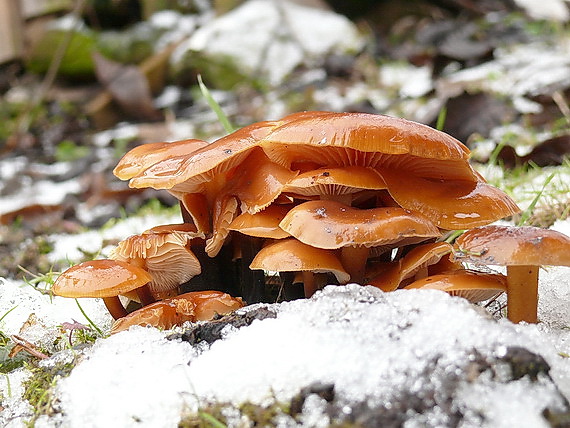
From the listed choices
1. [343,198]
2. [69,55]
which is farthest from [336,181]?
[69,55]

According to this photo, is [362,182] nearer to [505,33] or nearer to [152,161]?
[152,161]

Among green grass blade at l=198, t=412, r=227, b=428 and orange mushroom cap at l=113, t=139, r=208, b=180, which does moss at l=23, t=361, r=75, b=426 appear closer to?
green grass blade at l=198, t=412, r=227, b=428

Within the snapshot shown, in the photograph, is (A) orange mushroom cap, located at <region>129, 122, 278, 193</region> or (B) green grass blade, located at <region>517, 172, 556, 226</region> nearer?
(A) orange mushroom cap, located at <region>129, 122, 278, 193</region>

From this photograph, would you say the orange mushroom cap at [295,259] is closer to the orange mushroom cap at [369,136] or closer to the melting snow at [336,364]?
the melting snow at [336,364]

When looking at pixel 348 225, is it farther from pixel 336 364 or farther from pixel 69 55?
pixel 69 55

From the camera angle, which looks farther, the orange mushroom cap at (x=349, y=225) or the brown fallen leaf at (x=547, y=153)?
the brown fallen leaf at (x=547, y=153)

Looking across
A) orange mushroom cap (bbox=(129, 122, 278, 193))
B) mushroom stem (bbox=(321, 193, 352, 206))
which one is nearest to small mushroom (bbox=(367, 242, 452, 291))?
mushroom stem (bbox=(321, 193, 352, 206))

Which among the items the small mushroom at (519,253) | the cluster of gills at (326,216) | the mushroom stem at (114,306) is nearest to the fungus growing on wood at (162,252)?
the cluster of gills at (326,216)

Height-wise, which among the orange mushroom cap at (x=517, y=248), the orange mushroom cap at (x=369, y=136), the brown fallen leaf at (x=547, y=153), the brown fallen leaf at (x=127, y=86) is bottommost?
the brown fallen leaf at (x=127, y=86)
